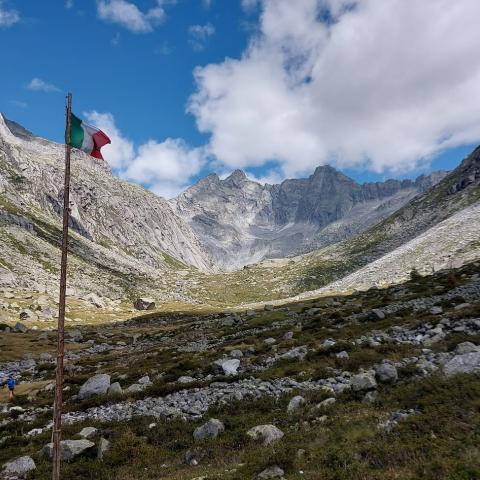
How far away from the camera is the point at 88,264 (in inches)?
7618

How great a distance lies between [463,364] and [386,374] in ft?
11.1

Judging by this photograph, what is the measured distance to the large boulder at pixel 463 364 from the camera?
1759 cm

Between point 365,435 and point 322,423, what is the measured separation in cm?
253

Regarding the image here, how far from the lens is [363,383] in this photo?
1892cm

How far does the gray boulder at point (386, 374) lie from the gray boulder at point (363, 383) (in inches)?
18.2

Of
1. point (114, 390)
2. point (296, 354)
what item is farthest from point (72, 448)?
point (296, 354)

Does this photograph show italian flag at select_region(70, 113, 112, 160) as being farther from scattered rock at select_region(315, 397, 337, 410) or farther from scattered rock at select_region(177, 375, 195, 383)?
scattered rock at select_region(177, 375, 195, 383)

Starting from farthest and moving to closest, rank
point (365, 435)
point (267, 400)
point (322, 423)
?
point (267, 400) → point (322, 423) → point (365, 435)

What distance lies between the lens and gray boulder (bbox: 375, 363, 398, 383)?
62.8ft

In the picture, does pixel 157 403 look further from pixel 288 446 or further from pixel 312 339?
pixel 312 339

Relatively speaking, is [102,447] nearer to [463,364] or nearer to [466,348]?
[463,364]

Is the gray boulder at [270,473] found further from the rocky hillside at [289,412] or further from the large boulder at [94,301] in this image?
the large boulder at [94,301]

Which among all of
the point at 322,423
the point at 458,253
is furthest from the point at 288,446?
the point at 458,253

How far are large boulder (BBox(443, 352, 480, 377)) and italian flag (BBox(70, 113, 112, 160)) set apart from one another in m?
17.7
